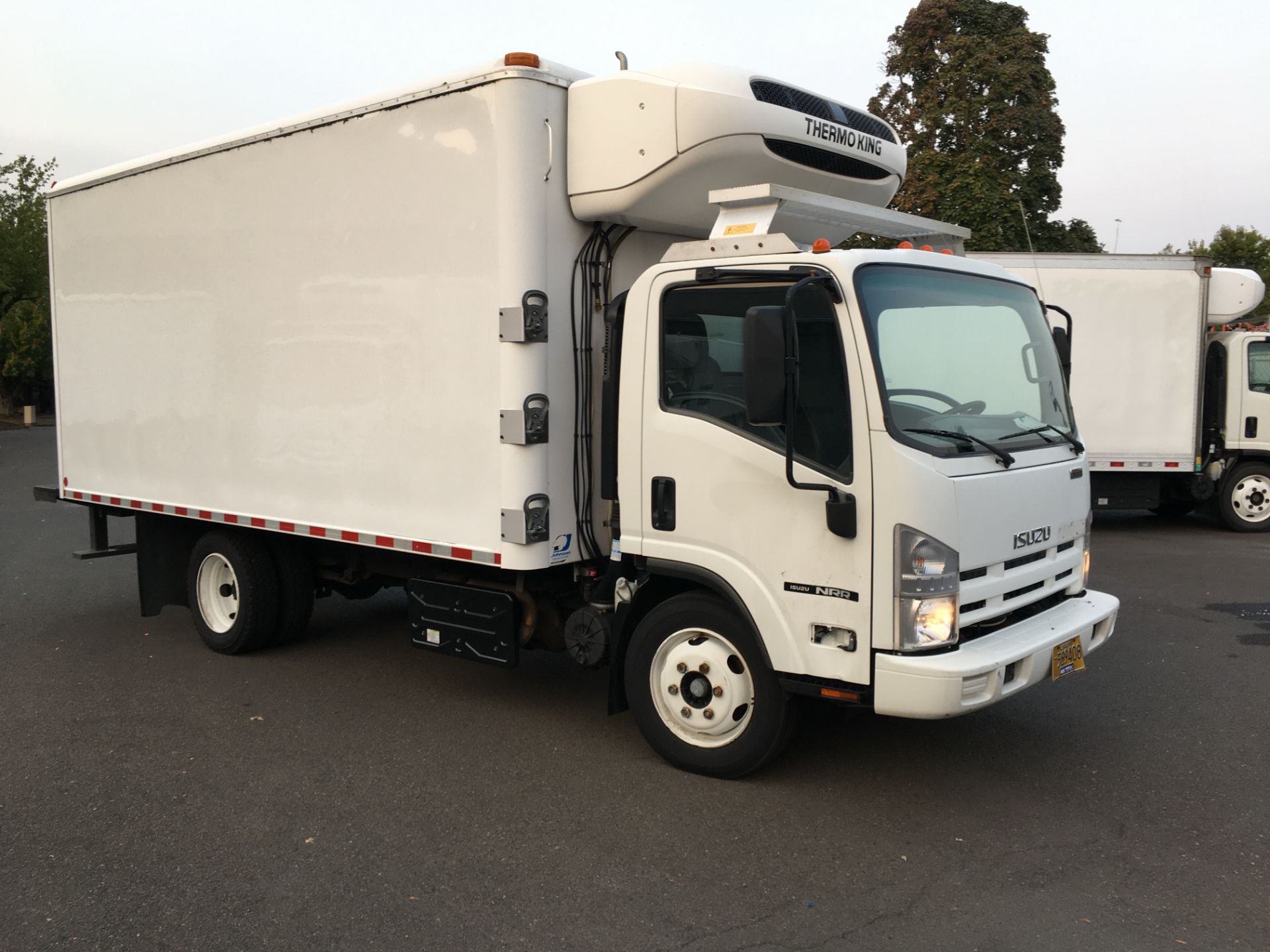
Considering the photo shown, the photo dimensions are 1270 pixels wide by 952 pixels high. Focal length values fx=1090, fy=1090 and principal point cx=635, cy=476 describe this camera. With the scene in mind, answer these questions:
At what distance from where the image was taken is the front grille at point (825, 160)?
5.31m

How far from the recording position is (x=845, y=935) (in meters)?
3.71

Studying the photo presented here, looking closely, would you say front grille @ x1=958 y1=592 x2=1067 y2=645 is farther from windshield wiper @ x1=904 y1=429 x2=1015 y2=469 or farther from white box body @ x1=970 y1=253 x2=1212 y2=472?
white box body @ x1=970 y1=253 x2=1212 y2=472

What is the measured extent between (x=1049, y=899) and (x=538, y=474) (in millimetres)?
2834

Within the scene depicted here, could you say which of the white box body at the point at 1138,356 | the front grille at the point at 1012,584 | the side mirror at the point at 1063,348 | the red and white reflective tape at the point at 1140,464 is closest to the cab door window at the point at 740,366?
the front grille at the point at 1012,584

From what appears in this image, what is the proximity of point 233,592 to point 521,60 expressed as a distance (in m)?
4.29

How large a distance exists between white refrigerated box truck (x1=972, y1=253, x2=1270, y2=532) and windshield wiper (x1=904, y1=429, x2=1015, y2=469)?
8.62 m

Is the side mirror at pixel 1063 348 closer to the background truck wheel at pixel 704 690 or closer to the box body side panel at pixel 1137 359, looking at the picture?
the background truck wheel at pixel 704 690

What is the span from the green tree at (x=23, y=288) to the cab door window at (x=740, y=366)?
135 ft

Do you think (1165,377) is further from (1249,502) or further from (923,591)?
(923,591)

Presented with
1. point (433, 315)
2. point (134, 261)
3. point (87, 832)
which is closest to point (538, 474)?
point (433, 315)

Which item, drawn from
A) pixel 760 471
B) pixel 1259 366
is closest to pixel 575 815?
pixel 760 471

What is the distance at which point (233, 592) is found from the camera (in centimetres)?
752

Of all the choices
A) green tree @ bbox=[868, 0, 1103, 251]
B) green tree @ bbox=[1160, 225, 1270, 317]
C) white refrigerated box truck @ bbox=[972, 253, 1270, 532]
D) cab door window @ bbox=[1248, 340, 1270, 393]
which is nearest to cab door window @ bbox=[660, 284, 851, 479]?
white refrigerated box truck @ bbox=[972, 253, 1270, 532]

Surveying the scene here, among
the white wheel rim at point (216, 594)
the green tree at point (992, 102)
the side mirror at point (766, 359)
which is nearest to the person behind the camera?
the side mirror at point (766, 359)
